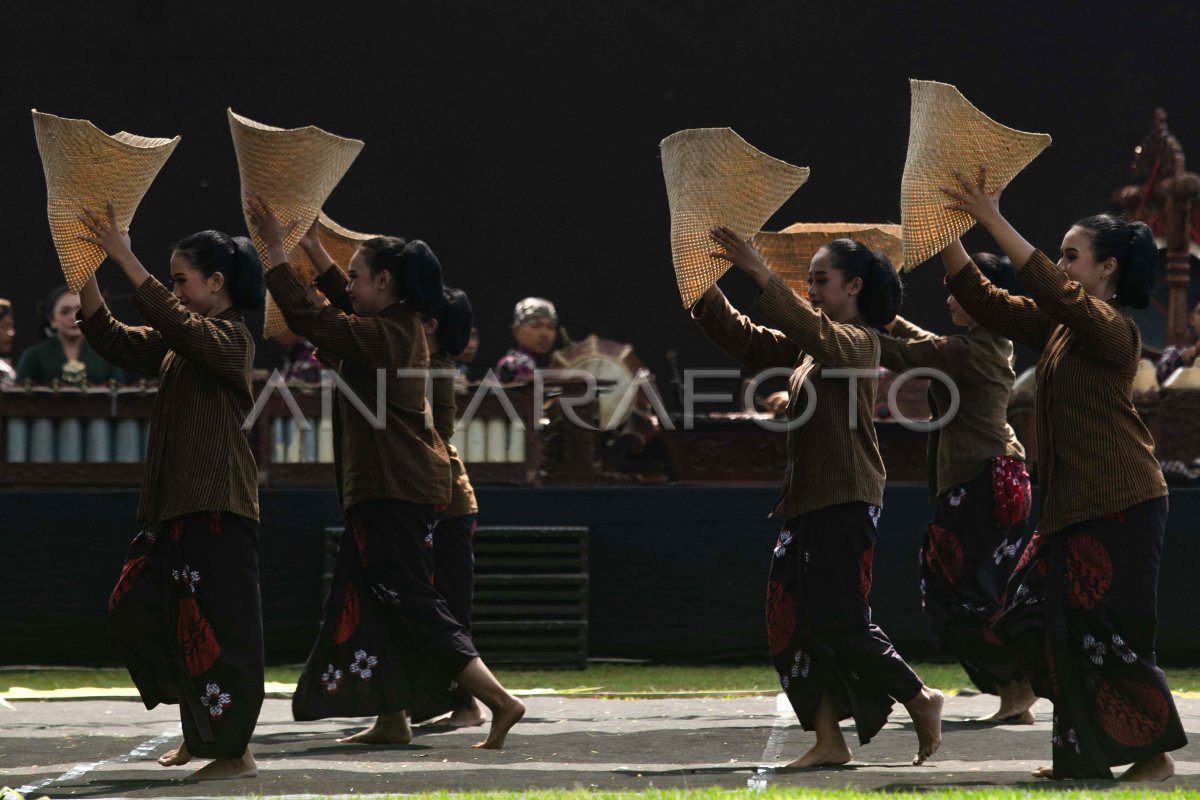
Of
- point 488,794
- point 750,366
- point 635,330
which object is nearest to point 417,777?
point 488,794

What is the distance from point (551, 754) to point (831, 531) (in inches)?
42.0

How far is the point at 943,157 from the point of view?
491 cm

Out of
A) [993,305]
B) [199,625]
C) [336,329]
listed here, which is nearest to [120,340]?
[336,329]

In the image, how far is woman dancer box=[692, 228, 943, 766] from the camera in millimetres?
5324

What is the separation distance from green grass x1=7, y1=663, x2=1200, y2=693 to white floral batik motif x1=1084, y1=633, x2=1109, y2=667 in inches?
118

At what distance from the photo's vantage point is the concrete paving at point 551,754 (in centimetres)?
493

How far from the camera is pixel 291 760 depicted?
5512mm

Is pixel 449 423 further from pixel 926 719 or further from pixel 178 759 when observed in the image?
pixel 926 719

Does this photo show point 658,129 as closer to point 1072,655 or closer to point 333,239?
point 333,239

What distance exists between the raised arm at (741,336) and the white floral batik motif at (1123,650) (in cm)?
129

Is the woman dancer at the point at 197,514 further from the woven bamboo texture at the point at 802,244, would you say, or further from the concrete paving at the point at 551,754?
the woven bamboo texture at the point at 802,244

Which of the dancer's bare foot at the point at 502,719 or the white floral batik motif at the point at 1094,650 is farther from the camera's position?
the dancer's bare foot at the point at 502,719

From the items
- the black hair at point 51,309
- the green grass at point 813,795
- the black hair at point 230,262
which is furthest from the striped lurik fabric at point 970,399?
the black hair at point 51,309

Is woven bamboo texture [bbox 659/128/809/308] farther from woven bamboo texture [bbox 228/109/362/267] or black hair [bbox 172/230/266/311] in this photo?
black hair [bbox 172/230/266/311]
